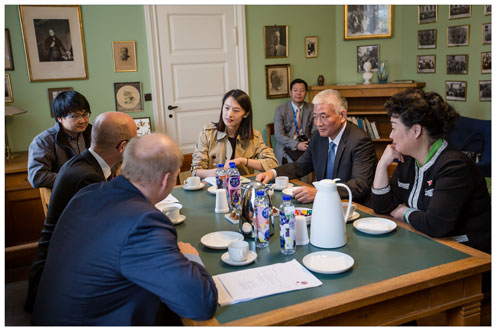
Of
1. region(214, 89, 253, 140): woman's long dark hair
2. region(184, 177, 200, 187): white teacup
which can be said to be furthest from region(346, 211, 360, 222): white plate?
region(214, 89, 253, 140): woman's long dark hair

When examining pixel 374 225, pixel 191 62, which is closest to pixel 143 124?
pixel 191 62

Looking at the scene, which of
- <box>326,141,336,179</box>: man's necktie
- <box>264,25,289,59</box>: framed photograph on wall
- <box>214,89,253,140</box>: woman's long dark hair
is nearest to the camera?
<box>326,141,336,179</box>: man's necktie

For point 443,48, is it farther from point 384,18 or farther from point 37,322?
point 37,322

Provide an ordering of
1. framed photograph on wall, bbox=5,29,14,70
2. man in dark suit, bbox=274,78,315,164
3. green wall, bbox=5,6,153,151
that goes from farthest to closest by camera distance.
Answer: man in dark suit, bbox=274,78,315,164 < green wall, bbox=5,6,153,151 < framed photograph on wall, bbox=5,29,14,70

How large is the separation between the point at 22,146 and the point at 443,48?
454 centimetres

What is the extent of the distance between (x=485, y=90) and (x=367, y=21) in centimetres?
173

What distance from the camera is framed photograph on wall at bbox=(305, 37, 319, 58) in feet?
18.7

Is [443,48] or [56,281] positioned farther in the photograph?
[443,48]

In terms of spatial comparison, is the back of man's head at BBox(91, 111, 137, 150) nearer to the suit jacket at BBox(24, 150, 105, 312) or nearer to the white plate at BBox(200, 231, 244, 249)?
the suit jacket at BBox(24, 150, 105, 312)

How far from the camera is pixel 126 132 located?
2141mm

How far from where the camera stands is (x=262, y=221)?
5.81 ft

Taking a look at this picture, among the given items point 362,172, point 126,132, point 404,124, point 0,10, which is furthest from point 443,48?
point 0,10

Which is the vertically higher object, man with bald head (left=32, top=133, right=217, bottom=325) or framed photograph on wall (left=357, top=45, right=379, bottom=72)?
framed photograph on wall (left=357, top=45, right=379, bottom=72)

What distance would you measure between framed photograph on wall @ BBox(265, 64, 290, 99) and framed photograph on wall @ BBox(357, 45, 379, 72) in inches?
36.8
